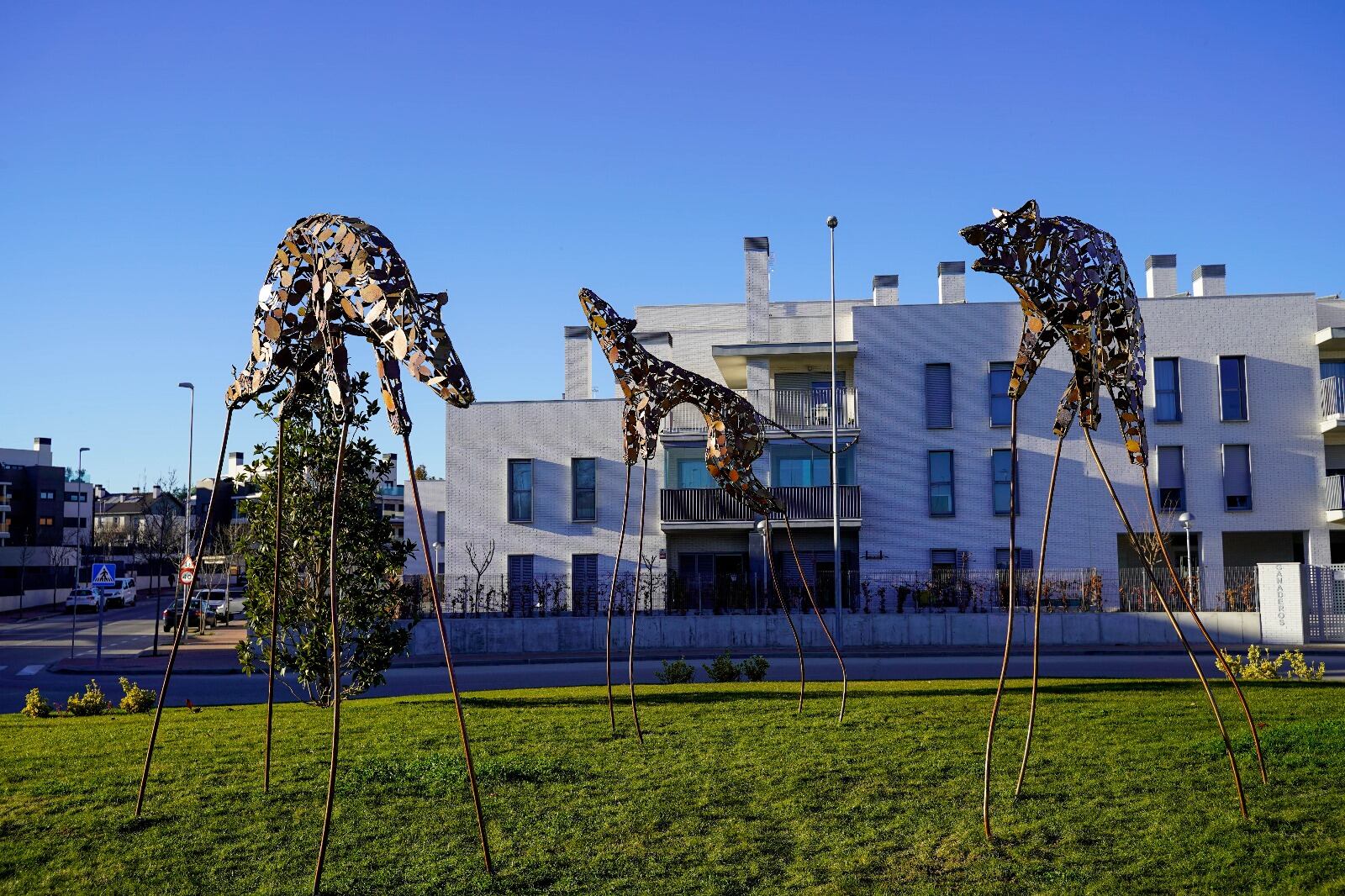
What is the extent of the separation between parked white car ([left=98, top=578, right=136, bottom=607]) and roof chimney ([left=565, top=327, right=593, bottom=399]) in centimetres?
3424

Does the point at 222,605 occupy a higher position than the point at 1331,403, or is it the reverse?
the point at 1331,403

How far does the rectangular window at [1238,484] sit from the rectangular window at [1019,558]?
691 centimetres

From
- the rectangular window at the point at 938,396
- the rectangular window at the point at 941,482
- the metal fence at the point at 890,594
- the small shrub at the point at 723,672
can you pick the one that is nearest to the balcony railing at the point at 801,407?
the rectangular window at the point at 938,396

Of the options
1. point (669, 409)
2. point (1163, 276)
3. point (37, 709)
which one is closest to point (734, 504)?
point (1163, 276)

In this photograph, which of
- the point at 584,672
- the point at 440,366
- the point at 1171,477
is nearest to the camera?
the point at 440,366

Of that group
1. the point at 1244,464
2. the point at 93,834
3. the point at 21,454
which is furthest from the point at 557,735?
the point at 21,454

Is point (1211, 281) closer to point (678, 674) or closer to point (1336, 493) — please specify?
point (1336, 493)

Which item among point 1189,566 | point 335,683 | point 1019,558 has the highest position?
point 1019,558

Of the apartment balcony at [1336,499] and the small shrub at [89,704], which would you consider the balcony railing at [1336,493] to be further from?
the small shrub at [89,704]

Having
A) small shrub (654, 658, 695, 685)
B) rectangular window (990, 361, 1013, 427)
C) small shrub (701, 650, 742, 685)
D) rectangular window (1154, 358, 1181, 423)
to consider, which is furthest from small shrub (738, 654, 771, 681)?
rectangular window (1154, 358, 1181, 423)

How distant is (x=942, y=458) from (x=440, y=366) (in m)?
32.4

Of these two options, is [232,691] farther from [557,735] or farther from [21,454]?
[21,454]

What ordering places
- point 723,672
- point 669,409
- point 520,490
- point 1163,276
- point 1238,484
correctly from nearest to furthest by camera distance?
point 669,409, point 723,672, point 1238,484, point 520,490, point 1163,276

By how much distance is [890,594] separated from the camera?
116ft
